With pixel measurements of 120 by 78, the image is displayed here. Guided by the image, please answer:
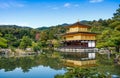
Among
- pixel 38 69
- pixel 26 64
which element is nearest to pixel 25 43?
pixel 26 64

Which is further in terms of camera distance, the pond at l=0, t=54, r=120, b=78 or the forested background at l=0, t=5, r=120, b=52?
the forested background at l=0, t=5, r=120, b=52

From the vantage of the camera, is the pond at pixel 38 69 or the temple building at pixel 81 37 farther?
the temple building at pixel 81 37

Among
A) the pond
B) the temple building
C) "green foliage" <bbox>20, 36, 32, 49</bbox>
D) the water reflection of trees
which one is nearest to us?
the pond

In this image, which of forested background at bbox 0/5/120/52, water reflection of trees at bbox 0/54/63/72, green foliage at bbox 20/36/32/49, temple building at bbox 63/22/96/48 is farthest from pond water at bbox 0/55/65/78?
temple building at bbox 63/22/96/48

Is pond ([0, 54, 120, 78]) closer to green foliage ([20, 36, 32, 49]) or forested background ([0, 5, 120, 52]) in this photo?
forested background ([0, 5, 120, 52])

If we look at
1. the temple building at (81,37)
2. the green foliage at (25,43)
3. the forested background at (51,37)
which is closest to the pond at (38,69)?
the forested background at (51,37)

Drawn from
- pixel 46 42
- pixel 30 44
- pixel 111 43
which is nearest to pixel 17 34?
pixel 46 42

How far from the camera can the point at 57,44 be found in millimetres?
45344

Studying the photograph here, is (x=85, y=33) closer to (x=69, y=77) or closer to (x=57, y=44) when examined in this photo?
(x=57, y=44)

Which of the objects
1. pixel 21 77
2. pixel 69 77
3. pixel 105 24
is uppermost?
pixel 105 24

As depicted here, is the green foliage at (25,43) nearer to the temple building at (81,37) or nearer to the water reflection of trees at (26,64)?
the temple building at (81,37)

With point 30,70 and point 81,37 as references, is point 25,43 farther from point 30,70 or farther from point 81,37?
point 30,70

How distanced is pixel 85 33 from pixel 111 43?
2004cm

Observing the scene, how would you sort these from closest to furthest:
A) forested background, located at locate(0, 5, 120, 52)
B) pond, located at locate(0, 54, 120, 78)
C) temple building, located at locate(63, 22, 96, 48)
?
1. pond, located at locate(0, 54, 120, 78)
2. forested background, located at locate(0, 5, 120, 52)
3. temple building, located at locate(63, 22, 96, 48)
